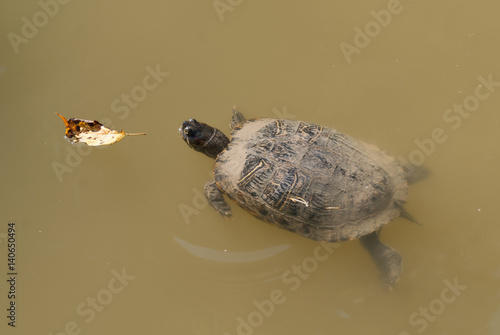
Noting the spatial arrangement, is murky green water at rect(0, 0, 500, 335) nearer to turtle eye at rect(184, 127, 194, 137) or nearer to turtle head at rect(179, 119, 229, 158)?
turtle head at rect(179, 119, 229, 158)

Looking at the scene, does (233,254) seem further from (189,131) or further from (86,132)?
(86,132)

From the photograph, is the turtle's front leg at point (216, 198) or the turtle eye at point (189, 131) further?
the turtle's front leg at point (216, 198)

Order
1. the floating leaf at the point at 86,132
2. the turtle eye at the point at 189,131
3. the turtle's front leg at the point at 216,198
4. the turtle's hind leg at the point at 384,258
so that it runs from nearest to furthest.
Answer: the turtle's hind leg at the point at 384,258 < the turtle eye at the point at 189,131 < the turtle's front leg at the point at 216,198 < the floating leaf at the point at 86,132

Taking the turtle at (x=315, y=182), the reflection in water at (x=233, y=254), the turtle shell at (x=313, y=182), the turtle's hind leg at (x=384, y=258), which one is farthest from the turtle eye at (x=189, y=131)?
the turtle's hind leg at (x=384, y=258)

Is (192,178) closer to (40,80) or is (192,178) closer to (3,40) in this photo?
(40,80)

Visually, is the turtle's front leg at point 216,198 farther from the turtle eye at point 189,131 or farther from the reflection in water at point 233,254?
the turtle eye at point 189,131

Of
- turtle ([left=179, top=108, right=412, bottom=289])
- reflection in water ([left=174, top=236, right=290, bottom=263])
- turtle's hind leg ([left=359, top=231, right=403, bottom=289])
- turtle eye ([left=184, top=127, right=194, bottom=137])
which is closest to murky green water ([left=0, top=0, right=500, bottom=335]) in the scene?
reflection in water ([left=174, top=236, right=290, bottom=263])

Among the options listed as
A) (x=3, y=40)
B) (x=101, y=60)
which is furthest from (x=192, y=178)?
(x=3, y=40)
